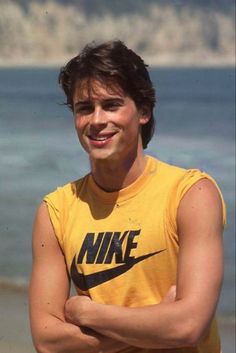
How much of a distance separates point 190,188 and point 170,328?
25 cm

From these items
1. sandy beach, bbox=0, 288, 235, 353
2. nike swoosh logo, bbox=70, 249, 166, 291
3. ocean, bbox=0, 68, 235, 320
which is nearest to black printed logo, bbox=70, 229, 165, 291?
nike swoosh logo, bbox=70, 249, 166, 291

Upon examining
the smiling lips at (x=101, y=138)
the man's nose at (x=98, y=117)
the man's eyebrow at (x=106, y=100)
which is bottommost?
the smiling lips at (x=101, y=138)

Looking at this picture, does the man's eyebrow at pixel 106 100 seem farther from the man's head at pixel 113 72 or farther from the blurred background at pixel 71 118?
the blurred background at pixel 71 118

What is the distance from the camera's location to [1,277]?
405 cm

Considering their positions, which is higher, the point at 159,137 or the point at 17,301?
the point at 17,301

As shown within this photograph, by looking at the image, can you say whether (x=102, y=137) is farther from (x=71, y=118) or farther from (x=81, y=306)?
(x=71, y=118)

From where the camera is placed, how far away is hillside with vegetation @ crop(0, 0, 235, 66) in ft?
71.8

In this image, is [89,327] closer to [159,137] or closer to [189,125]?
[159,137]

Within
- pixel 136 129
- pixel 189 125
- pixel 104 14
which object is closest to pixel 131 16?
pixel 104 14

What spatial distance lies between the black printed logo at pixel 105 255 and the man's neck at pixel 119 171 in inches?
3.8

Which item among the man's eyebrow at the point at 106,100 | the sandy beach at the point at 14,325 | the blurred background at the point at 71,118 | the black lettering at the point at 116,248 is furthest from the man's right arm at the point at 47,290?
the sandy beach at the point at 14,325

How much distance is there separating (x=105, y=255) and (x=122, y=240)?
0.15ft

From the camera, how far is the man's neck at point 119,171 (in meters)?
1.83

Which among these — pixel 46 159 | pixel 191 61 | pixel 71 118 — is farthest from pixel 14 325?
pixel 191 61
